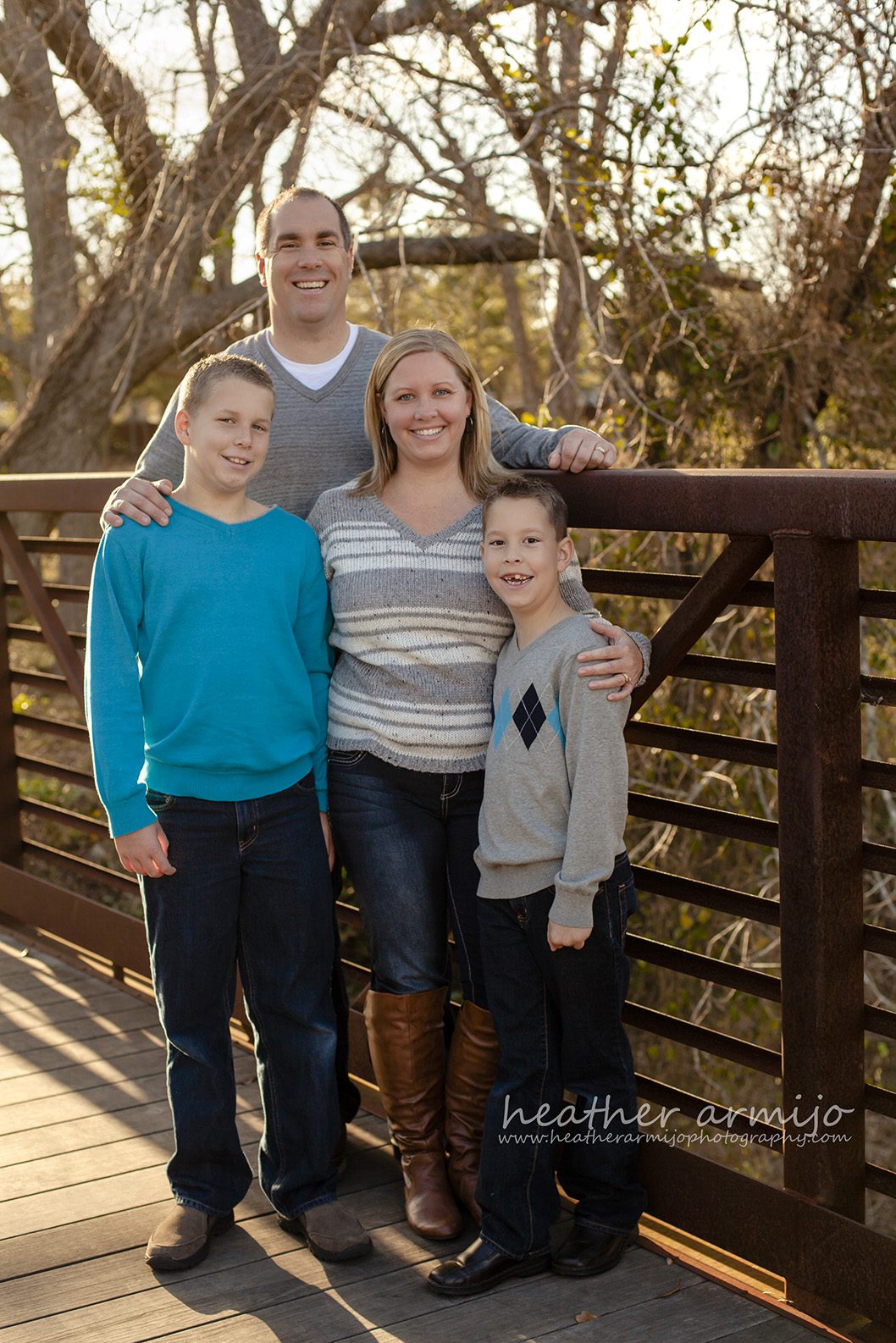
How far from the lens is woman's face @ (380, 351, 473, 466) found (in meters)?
2.31

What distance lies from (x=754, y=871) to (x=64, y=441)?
19.4ft

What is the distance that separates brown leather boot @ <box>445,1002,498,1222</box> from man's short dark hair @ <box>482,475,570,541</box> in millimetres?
871

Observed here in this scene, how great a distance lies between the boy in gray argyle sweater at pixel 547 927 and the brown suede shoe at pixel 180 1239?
416 mm

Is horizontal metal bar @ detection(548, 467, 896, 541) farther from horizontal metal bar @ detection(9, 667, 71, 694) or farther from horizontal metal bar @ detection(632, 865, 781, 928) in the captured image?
horizontal metal bar @ detection(9, 667, 71, 694)

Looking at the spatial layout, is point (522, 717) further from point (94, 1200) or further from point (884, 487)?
point (94, 1200)

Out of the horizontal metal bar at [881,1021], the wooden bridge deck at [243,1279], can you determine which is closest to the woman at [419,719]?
the wooden bridge deck at [243,1279]

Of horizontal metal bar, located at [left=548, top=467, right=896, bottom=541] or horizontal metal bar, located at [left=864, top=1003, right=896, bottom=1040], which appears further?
horizontal metal bar, located at [left=864, top=1003, right=896, bottom=1040]

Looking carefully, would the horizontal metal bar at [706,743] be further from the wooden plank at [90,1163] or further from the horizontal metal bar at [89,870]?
the horizontal metal bar at [89,870]

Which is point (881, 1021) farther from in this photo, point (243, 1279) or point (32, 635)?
point (32, 635)

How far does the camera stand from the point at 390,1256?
2.36 m

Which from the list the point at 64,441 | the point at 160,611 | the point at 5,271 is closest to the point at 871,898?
the point at 160,611

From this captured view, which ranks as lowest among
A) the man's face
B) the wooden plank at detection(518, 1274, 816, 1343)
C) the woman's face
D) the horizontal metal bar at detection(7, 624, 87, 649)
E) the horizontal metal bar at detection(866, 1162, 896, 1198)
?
the wooden plank at detection(518, 1274, 816, 1343)

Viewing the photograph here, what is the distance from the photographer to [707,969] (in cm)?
237

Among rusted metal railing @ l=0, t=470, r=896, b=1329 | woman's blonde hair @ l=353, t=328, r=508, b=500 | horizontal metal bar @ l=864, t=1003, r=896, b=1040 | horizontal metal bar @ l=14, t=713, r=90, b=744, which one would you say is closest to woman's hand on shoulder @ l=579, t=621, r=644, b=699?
rusted metal railing @ l=0, t=470, r=896, b=1329
